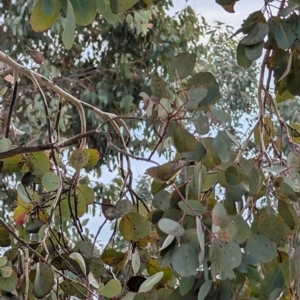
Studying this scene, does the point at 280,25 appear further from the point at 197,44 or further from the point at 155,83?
the point at 197,44

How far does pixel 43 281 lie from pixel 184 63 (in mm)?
268

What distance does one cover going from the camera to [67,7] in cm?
52

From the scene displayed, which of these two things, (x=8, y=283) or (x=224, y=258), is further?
(x=8, y=283)

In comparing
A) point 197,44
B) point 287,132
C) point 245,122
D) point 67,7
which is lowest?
point 287,132

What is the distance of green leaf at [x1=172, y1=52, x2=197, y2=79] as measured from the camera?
1.89ft

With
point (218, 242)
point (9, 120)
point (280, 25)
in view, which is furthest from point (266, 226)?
point (9, 120)

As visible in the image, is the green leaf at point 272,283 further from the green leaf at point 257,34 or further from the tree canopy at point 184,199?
the green leaf at point 257,34

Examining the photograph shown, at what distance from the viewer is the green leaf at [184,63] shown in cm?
58

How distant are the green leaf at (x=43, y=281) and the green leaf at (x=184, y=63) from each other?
0.24 meters

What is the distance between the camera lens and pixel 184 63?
1.90ft

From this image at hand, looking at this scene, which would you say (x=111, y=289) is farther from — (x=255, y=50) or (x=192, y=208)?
Result: (x=255, y=50)

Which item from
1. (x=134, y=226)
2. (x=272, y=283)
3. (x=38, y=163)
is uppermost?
(x=38, y=163)

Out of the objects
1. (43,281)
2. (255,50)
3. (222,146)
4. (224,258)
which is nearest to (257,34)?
(255,50)

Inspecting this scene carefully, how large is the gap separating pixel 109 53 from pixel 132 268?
2417 millimetres
